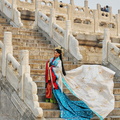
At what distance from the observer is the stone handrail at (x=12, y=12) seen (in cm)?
1531

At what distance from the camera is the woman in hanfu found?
7.78 m

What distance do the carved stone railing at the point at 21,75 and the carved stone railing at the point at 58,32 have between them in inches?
126

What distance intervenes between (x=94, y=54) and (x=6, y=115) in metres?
6.16

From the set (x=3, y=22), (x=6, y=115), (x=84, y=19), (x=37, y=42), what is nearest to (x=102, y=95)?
(x=6, y=115)

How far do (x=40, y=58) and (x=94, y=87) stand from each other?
143 inches

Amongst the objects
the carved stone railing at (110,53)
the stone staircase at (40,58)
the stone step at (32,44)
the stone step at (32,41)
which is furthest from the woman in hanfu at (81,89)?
the stone step at (32,41)

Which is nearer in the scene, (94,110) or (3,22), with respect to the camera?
(94,110)

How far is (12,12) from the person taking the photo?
52.0 feet

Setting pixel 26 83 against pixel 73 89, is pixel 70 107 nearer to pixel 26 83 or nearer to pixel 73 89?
pixel 73 89

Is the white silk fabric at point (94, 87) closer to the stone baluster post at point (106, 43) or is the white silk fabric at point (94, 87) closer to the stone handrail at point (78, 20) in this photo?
the stone baluster post at point (106, 43)

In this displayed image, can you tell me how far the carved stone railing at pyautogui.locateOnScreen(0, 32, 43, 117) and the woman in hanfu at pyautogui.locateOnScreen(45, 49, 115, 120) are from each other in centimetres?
55

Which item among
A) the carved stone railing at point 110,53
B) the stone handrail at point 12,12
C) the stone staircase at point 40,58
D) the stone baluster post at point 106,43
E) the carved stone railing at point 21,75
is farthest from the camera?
the stone handrail at point 12,12

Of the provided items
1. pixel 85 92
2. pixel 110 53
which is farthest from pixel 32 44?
pixel 85 92

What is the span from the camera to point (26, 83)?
7.91 m
